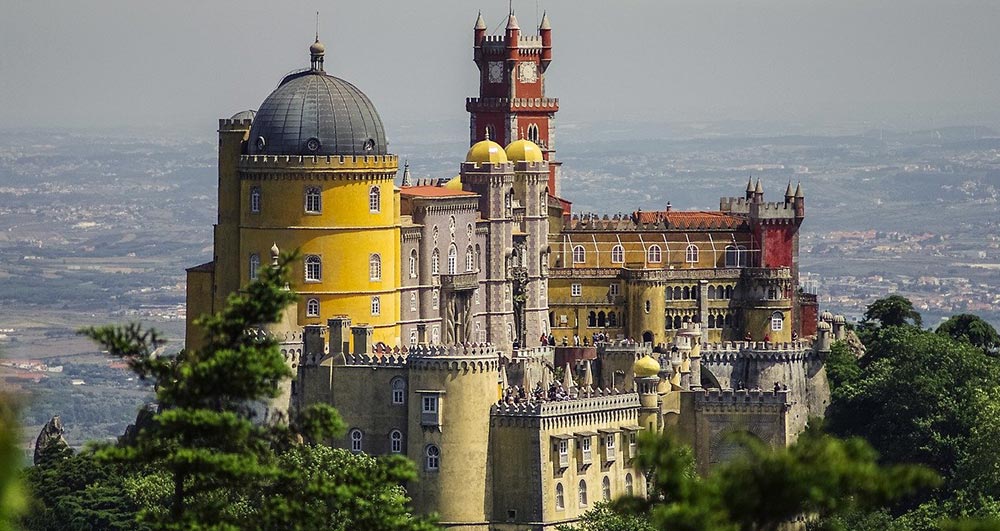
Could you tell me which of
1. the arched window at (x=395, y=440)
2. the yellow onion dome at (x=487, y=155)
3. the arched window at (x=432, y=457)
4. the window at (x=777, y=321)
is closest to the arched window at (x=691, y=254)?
the window at (x=777, y=321)

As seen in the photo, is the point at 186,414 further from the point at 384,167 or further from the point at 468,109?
the point at 468,109

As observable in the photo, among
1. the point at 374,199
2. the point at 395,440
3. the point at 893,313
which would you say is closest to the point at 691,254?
the point at 893,313

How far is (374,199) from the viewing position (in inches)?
4990

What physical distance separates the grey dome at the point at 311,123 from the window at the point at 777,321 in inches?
1069

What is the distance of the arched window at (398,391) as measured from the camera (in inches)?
4690

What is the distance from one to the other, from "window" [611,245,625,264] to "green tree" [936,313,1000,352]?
2252 cm

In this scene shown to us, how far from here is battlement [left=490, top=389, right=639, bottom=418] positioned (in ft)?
Result: 386

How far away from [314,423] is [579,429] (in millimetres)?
59820

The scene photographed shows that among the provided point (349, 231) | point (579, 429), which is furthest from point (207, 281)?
point (579, 429)

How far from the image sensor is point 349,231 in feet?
414

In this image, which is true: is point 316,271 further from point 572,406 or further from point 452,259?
point 572,406

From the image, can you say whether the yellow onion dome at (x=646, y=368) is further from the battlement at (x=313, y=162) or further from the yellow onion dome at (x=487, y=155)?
the yellow onion dome at (x=487, y=155)

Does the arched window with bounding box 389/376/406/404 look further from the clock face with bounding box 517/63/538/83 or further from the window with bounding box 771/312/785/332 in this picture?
the clock face with bounding box 517/63/538/83

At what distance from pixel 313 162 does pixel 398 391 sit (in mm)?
11878
